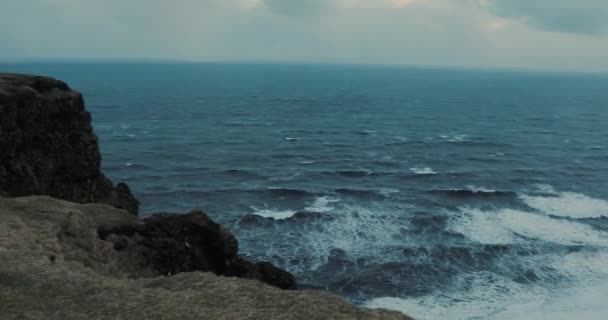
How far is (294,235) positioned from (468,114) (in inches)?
5219

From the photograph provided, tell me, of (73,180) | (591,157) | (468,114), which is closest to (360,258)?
(73,180)

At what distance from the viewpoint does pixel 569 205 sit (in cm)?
7362

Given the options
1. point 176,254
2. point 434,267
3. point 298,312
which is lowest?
point 434,267

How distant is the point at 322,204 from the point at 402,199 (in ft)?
40.2

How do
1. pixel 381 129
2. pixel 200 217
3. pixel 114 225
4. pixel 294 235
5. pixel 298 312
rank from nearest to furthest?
pixel 298 312, pixel 114 225, pixel 200 217, pixel 294 235, pixel 381 129

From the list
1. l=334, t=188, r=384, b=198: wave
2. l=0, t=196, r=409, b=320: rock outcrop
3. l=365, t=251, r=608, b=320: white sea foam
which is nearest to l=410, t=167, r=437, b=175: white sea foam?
l=334, t=188, r=384, b=198: wave

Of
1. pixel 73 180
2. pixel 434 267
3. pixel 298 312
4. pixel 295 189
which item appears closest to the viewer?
pixel 298 312

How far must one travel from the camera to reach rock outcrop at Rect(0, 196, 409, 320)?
20.0m

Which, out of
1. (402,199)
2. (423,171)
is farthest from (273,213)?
(423,171)

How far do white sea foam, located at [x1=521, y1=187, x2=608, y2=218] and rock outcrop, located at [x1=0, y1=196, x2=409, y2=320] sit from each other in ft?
192

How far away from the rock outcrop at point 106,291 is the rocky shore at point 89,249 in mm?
46

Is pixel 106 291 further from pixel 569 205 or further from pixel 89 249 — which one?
pixel 569 205

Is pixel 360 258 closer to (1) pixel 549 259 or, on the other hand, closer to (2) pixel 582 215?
(1) pixel 549 259

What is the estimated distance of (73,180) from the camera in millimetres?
48312
